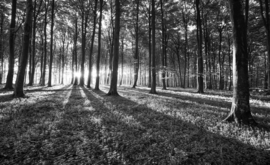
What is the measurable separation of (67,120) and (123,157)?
12.9 ft

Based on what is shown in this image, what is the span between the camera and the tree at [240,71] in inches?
219

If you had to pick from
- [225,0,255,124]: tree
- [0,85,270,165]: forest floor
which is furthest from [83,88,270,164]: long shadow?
[225,0,255,124]: tree

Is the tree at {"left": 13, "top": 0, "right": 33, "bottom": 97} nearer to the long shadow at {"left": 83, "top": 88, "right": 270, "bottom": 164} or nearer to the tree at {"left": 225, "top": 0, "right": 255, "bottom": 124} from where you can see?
the long shadow at {"left": 83, "top": 88, "right": 270, "bottom": 164}

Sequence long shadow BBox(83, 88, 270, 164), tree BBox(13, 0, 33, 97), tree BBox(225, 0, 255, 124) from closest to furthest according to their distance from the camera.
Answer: long shadow BBox(83, 88, 270, 164) < tree BBox(225, 0, 255, 124) < tree BBox(13, 0, 33, 97)

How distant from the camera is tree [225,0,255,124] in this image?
5562 mm

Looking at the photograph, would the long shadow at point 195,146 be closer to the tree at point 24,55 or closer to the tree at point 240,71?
the tree at point 240,71

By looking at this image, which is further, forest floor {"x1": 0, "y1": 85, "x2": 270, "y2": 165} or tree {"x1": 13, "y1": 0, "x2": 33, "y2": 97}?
tree {"x1": 13, "y1": 0, "x2": 33, "y2": 97}

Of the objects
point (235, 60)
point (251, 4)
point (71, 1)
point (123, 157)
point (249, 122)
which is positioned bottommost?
point (123, 157)

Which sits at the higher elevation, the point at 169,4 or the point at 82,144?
the point at 169,4

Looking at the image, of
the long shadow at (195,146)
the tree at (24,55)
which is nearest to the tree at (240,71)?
the long shadow at (195,146)

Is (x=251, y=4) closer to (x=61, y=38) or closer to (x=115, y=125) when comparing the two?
(x=115, y=125)

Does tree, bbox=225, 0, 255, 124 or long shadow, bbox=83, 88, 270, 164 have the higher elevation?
tree, bbox=225, 0, 255, 124

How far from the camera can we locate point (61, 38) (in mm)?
39125

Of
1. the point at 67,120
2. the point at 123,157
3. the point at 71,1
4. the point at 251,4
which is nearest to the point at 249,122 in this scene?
the point at 123,157
